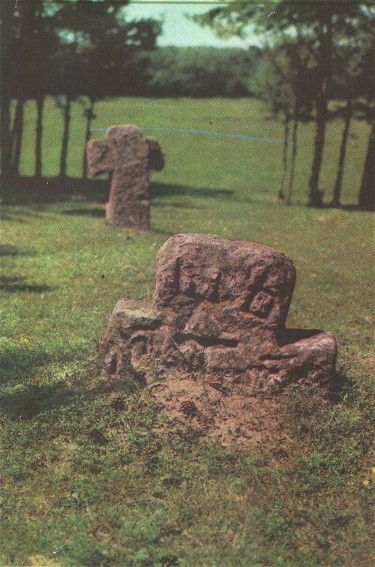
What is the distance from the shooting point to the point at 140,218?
15.8 meters

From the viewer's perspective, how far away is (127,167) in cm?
1550

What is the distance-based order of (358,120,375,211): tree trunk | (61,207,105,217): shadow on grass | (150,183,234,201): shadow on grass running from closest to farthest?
(61,207,105,217): shadow on grass < (358,120,375,211): tree trunk < (150,183,234,201): shadow on grass

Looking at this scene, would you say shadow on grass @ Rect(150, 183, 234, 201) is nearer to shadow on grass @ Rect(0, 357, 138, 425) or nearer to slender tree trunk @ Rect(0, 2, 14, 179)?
slender tree trunk @ Rect(0, 2, 14, 179)

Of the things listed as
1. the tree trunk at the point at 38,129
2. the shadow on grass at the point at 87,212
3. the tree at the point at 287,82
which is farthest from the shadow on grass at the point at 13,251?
the tree at the point at 287,82

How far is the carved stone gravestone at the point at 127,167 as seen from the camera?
1534cm

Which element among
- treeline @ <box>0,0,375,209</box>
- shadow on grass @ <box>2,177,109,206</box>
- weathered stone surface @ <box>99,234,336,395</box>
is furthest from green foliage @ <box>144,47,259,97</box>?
weathered stone surface @ <box>99,234,336,395</box>

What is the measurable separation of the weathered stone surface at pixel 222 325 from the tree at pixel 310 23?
55.2 ft

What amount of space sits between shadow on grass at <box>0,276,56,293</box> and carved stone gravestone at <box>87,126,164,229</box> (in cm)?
434

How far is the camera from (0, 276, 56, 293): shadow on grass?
1086 cm

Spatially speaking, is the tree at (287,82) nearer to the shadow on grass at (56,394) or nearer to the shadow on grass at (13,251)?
the shadow on grass at (13,251)

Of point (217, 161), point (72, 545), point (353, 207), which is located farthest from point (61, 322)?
point (217, 161)

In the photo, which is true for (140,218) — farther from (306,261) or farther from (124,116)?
(124,116)

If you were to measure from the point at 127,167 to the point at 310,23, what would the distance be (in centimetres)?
1120

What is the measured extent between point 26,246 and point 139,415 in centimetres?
798
